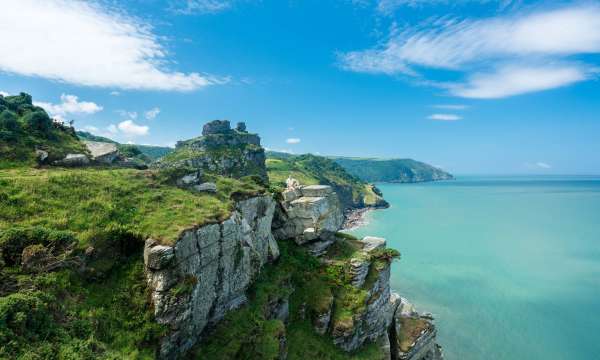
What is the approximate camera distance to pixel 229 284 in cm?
2127

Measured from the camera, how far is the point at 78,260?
50.6 feet

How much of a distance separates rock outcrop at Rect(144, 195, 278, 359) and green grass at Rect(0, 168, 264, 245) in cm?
90

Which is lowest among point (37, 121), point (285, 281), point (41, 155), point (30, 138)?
point (285, 281)

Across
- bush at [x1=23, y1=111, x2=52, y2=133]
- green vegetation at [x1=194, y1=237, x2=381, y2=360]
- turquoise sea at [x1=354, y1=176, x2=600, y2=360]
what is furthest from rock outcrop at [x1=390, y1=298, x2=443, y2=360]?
bush at [x1=23, y1=111, x2=52, y2=133]

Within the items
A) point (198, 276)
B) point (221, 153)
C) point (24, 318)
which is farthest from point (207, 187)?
point (221, 153)

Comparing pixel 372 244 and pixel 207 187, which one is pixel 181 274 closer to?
pixel 207 187

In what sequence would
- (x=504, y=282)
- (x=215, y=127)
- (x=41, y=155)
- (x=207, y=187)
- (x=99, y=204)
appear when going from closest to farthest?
(x=99, y=204), (x=41, y=155), (x=207, y=187), (x=504, y=282), (x=215, y=127)

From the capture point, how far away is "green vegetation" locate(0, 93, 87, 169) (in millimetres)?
22938

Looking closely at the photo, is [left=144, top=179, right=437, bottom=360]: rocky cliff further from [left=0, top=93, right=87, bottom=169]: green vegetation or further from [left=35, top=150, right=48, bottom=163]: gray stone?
[left=0, top=93, right=87, bottom=169]: green vegetation

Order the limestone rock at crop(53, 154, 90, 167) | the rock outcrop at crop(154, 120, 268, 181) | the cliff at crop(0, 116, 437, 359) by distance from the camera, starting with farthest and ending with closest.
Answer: the rock outcrop at crop(154, 120, 268, 181), the limestone rock at crop(53, 154, 90, 167), the cliff at crop(0, 116, 437, 359)

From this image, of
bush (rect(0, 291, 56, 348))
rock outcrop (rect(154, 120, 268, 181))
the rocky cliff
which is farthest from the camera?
rock outcrop (rect(154, 120, 268, 181))

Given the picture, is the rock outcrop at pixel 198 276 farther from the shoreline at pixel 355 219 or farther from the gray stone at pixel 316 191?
the shoreline at pixel 355 219

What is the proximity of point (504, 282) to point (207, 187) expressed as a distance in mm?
61245

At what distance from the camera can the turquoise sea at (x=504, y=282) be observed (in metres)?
40.5
